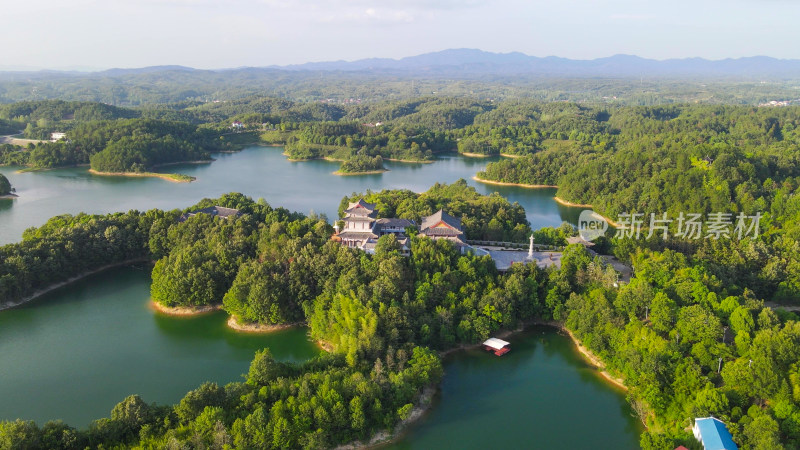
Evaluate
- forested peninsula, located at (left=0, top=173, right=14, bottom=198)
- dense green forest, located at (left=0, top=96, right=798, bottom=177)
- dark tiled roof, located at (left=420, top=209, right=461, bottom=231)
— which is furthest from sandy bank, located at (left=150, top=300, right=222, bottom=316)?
forested peninsula, located at (left=0, top=173, right=14, bottom=198)

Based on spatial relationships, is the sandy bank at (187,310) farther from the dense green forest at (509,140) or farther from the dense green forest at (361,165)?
the dense green forest at (361,165)

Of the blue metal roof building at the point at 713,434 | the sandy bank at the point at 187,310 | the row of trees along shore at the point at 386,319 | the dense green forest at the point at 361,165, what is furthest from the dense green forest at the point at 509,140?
the sandy bank at the point at 187,310

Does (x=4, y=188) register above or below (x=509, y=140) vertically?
below

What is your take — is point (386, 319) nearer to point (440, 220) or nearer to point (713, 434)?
point (440, 220)

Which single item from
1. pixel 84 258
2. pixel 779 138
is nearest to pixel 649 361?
pixel 84 258

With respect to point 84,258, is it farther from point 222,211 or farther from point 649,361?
point 649,361

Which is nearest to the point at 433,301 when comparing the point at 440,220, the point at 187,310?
the point at 440,220

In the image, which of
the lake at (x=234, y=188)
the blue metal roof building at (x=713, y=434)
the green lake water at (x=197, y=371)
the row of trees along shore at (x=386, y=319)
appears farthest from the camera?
the lake at (x=234, y=188)
